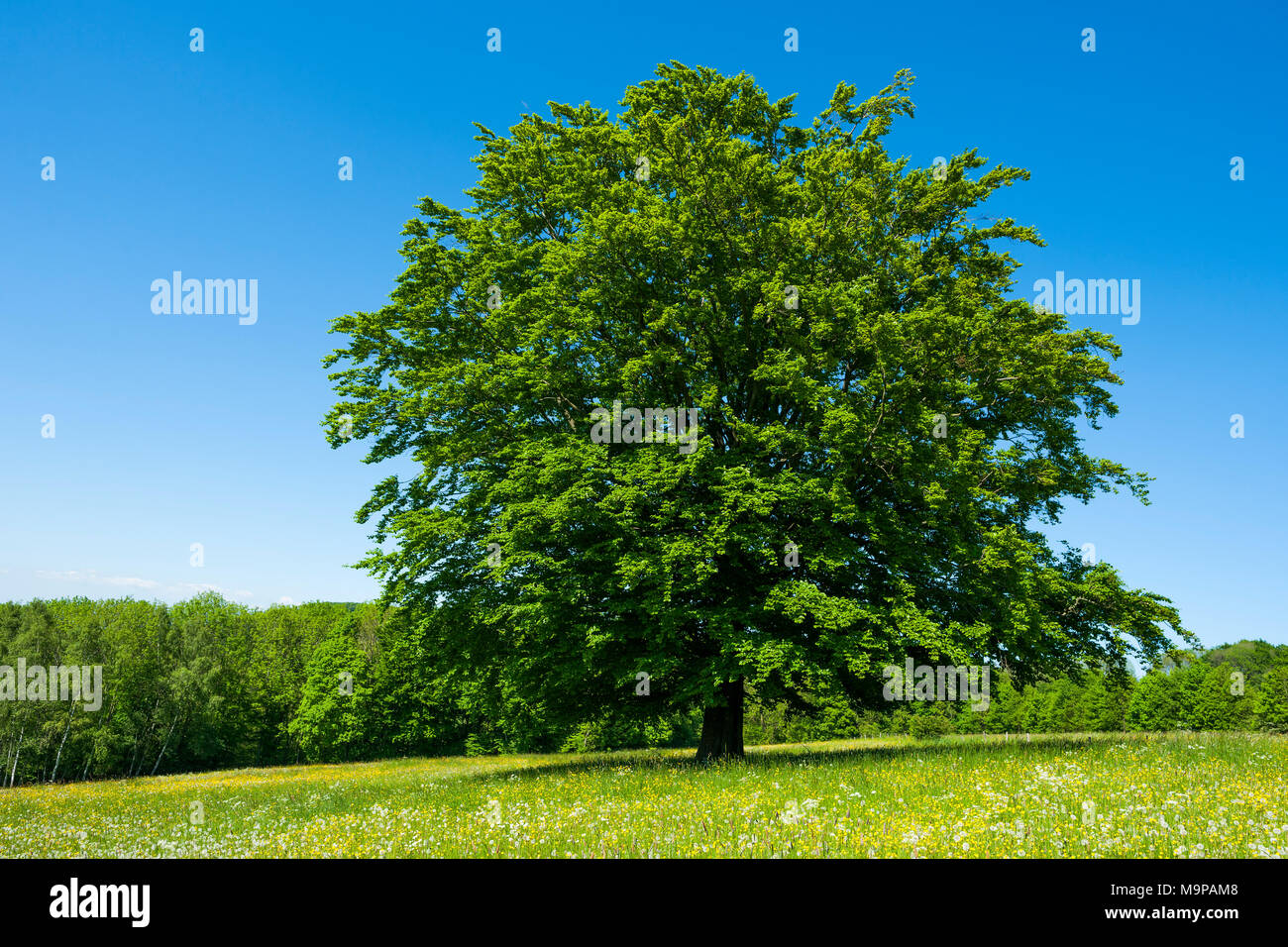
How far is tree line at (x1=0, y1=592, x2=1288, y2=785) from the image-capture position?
62094mm

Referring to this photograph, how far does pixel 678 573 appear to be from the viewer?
61.3 feet

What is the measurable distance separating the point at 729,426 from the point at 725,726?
360 inches

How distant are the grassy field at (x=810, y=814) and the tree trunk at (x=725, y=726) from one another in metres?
2.91

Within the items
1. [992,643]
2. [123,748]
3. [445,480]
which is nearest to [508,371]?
[445,480]

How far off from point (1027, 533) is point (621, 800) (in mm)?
14876

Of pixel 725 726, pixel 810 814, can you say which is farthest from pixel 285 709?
pixel 810 814

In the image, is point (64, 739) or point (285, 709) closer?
point (64, 739)

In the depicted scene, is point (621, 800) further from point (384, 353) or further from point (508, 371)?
point (384, 353)

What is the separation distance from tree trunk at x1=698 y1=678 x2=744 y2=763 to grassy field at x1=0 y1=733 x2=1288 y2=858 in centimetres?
291

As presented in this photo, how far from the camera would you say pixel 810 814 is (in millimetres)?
9617
